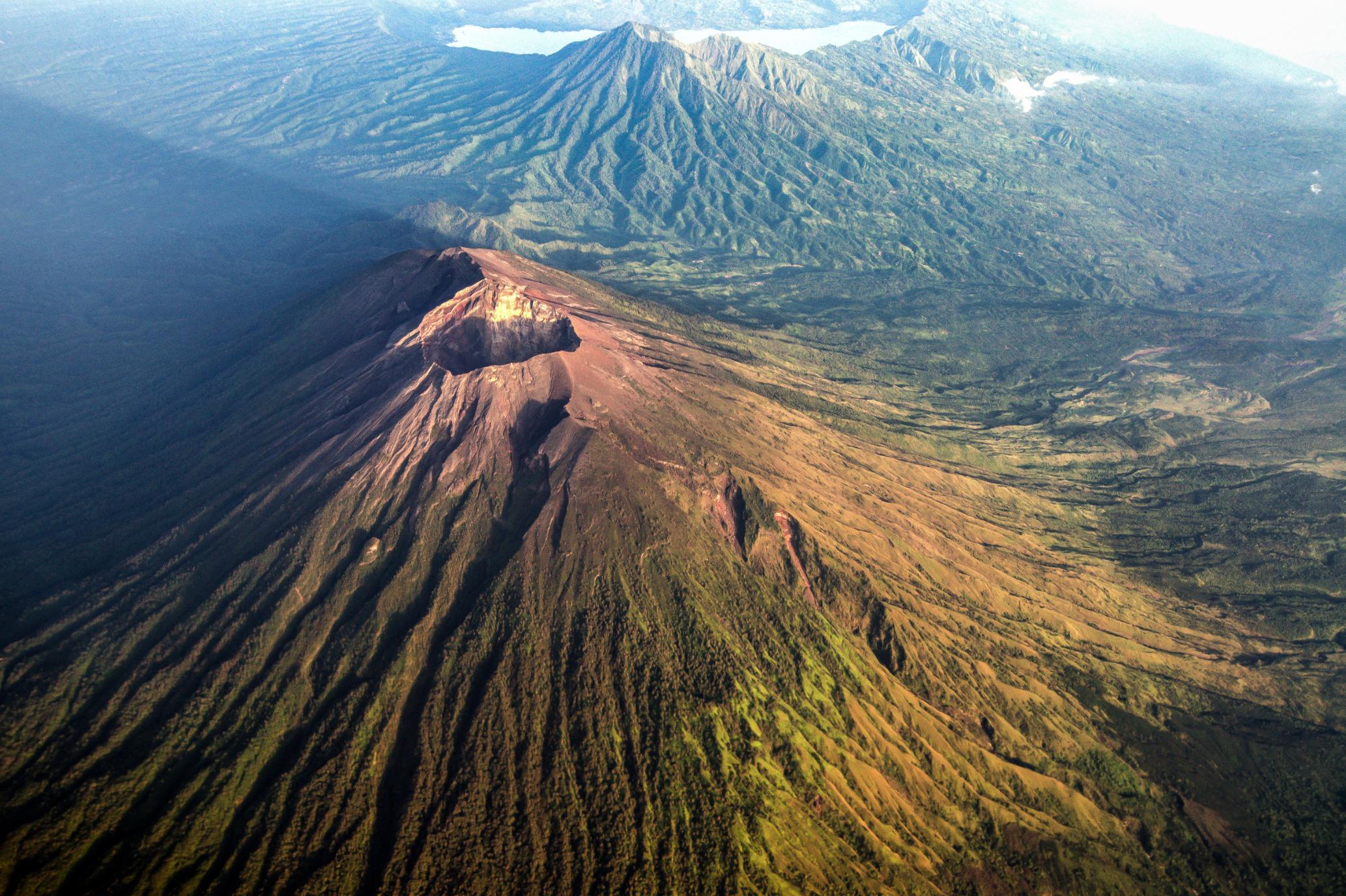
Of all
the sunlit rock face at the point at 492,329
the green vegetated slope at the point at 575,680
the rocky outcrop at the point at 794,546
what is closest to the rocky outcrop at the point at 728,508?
the green vegetated slope at the point at 575,680

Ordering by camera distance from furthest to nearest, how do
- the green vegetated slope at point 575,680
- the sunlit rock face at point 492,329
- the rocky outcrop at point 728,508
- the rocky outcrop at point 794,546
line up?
the sunlit rock face at point 492,329, the rocky outcrop at point 728,508, the rocky outcrop at point 794,546, the green vegetated slope at point 575,680

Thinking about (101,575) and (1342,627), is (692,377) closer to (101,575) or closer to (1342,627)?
(101,575)

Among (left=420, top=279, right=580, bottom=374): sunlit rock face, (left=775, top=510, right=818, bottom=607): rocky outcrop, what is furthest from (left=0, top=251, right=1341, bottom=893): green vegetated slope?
(left=420, top=279, right=580, bottom=374): sunlit rock face

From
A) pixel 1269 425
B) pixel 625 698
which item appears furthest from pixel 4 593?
pixel 1269 425

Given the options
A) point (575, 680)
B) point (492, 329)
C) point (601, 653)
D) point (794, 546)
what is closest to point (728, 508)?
point (794, 546)

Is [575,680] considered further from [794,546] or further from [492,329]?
[492,329]

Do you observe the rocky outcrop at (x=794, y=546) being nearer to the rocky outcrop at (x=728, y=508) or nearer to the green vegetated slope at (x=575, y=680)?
the green vegetated slope at (x=575, y=680)

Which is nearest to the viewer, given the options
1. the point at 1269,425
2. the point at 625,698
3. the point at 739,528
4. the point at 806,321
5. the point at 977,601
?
the point at 625,698
